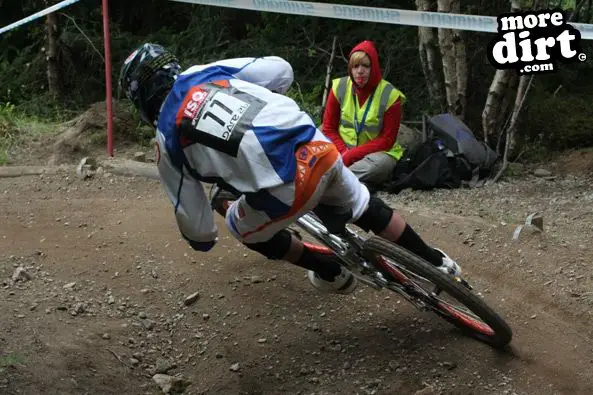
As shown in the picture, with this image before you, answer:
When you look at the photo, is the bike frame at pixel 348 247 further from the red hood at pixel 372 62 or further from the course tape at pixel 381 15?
the course tape at pixel 381 15

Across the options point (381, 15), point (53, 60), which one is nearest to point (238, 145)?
point (381, 15)

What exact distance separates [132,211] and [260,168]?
109 inches

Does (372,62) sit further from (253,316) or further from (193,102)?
(193,102)

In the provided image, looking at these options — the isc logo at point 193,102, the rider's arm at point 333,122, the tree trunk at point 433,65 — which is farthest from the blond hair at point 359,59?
the isc logo at point 193,102

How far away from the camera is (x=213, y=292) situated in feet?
14.4

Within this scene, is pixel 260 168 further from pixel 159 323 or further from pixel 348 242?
pixel 159 323

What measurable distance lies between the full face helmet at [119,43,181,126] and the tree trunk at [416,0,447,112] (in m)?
5.00

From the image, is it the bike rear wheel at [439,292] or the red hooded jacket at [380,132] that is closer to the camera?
the bike rear wheel at [439,292]

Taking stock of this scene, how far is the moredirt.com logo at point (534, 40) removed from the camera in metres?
6.30

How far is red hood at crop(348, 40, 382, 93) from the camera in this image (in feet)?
18.1

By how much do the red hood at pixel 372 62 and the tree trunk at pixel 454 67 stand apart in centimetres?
177

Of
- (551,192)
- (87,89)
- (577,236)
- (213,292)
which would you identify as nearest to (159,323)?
(213,292)

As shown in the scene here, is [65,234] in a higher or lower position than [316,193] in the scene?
lower

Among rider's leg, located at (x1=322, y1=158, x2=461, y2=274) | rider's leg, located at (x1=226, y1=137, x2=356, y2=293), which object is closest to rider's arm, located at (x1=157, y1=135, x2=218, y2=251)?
rider's leg, located at (x1=226, y1=137, x2=356, y2=293)
